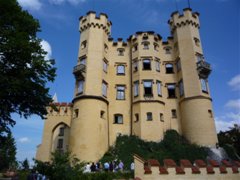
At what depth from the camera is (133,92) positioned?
112 ft

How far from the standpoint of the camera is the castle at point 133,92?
29875 mm

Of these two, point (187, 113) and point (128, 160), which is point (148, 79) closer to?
point (187, 113)

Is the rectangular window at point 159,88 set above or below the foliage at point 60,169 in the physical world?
above

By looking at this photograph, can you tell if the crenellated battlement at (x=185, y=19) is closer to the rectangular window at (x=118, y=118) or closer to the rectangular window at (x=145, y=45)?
the rectangular window at (x=145, y=45)

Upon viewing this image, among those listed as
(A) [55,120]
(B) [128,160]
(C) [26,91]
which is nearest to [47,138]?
(A) [55,120]

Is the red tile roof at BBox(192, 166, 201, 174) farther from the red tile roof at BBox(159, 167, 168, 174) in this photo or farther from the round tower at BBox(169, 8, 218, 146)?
the round tower at BBox(169, 8, 218, 146)

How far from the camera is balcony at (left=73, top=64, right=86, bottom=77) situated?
106ft

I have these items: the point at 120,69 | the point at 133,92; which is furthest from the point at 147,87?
the point at 120,69

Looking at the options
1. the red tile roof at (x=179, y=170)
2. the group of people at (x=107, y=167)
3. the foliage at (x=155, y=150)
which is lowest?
the red tile roof at (x=179, y=170)

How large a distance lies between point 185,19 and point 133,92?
49.4 feet

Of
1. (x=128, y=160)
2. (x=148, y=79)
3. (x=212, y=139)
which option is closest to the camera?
(x=128, y=160)

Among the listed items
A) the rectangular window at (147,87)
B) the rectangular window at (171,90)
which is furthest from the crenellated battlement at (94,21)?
the rectangular window at (171,90)

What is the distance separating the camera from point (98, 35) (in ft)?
116

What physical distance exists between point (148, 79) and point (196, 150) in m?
12.2
